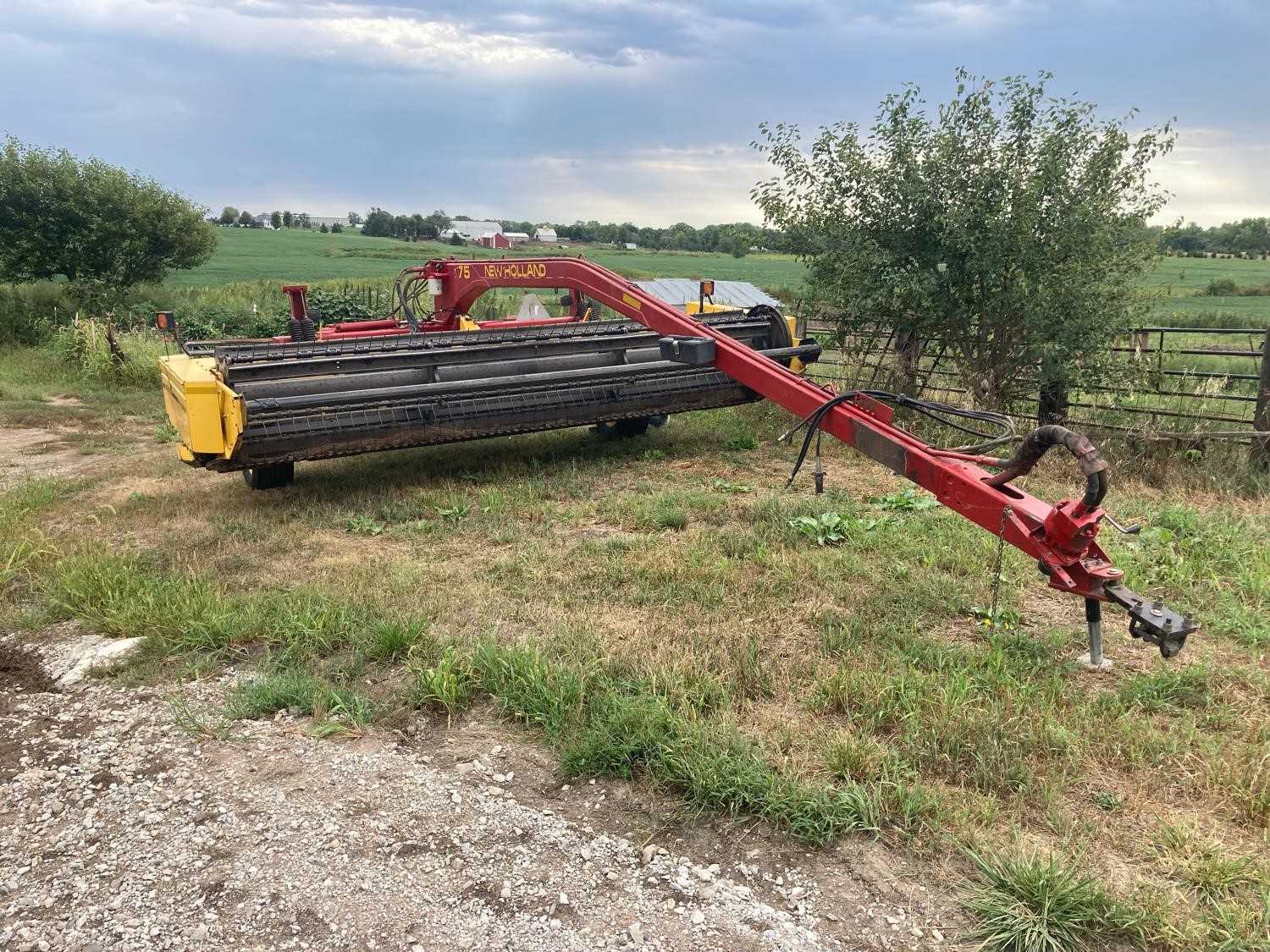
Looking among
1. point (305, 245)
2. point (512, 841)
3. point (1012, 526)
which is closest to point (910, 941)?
point (512, 841)

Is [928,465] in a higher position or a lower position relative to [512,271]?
lower

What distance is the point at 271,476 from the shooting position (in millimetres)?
6285

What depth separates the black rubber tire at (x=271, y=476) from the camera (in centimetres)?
625

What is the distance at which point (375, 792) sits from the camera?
2891mm

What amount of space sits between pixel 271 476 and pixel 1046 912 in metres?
5.67

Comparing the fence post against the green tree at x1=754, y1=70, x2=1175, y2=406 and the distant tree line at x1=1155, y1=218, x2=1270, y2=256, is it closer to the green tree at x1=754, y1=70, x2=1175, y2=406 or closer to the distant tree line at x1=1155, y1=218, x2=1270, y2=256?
the green tree at x1=754, y1=70, x2=1175, y2=406

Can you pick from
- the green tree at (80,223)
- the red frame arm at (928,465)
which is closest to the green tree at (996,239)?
the red frame arm at (928,465)

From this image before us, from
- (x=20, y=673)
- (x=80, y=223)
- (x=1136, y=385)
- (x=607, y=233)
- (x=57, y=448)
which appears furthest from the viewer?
(x=607, y=233)

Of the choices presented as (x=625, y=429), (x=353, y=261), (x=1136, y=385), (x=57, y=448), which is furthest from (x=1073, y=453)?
(x=353, y=261)

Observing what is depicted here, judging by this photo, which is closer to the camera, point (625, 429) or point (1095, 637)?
point (1095, 637)

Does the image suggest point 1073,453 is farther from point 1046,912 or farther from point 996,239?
point 996,239

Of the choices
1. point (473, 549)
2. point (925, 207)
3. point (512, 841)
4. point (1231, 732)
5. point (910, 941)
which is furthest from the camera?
point (925, 207)

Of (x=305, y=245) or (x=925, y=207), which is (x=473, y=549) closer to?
(x=925, y=207)

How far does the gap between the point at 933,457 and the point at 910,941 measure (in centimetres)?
197
